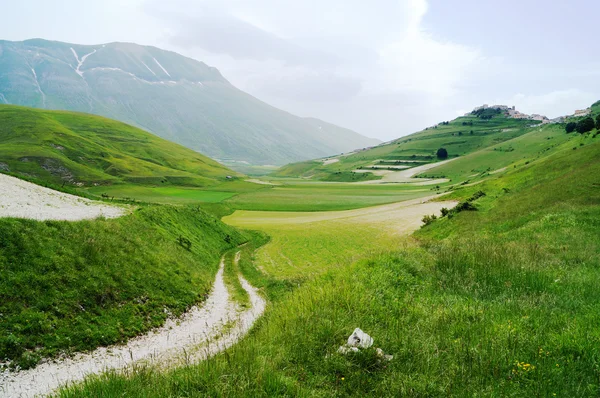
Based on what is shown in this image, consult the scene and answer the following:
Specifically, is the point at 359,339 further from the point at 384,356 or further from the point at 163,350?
the point at 163,350

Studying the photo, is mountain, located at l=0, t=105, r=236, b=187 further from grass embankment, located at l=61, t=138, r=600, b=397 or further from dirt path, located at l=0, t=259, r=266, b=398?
grass embankment, located at l=61, t=138, r=600, b=397

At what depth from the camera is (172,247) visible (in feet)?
101

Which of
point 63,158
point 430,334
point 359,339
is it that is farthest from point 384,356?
point 63,158

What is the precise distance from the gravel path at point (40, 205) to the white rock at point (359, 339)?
73.6ft

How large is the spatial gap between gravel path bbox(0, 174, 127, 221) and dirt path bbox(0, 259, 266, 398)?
11694 mm

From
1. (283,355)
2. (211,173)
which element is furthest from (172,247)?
(211,173)

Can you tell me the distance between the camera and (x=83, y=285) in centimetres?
1806

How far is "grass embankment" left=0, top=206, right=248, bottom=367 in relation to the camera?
1435cm

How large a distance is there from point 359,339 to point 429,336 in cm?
206

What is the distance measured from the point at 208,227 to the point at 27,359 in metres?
33.2

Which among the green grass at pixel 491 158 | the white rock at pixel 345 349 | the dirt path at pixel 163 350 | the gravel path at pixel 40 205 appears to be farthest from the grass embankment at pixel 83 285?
the green grass at pixel 491 158

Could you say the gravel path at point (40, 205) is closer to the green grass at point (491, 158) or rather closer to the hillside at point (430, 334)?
the hillside at point (430, 334)

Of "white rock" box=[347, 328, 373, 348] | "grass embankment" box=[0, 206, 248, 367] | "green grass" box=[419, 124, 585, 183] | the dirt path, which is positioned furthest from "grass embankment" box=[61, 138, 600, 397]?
"green grass" box=[419, 124, 585, 183]

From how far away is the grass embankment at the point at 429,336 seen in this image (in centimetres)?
684
